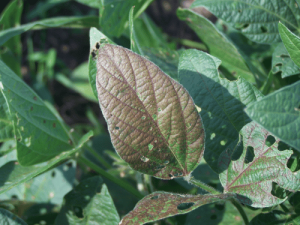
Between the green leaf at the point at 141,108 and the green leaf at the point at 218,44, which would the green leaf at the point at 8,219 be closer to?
the green leaf at the point at 141,108

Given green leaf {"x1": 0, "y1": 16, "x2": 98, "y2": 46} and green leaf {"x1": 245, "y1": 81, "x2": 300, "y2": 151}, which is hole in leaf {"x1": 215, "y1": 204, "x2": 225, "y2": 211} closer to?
green leaf {"x1": 245, "y1": 81, "x2": 300, "y2": 151}

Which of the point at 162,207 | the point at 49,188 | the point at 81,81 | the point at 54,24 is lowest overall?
the point at 49,188

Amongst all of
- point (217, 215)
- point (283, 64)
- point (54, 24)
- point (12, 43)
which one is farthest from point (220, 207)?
point (12, 43)

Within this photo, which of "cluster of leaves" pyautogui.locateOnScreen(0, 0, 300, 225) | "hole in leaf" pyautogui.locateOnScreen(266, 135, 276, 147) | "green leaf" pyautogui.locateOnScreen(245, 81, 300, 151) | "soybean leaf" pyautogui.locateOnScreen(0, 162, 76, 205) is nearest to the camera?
"green leaf" pyautogui.locateOnScreen(245, 81, 300, 151)

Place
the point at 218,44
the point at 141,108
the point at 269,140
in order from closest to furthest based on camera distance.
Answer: the point at 141,108
the point at 269,140
the point at 218,44

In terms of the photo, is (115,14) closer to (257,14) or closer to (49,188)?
(257,14)

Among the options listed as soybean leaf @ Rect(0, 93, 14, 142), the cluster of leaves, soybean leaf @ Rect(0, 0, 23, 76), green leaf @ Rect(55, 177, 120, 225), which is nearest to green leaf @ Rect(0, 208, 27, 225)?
the cluster of leaves
